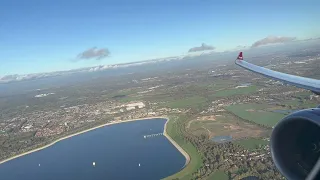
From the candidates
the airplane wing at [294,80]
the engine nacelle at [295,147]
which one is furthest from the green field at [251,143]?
the engine nacelle at [295,147]

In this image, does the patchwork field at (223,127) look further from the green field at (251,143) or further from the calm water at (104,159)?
the calm water at (104,159)

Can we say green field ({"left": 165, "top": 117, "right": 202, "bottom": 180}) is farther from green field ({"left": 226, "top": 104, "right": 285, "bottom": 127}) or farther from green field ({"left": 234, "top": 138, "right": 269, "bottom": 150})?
green field ({"left": 226, "top": 104, "right": 285, "bottom": 127})

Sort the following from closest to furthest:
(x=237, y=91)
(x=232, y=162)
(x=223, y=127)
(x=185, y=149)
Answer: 1. (x=232, y=162)
2. (x=185, y=149)
3. (x=223, y=127)
4. (x=237, y=91)

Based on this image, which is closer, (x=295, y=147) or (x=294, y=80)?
(x=295, y=147)

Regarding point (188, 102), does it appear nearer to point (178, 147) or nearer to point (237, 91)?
point (237, 91)

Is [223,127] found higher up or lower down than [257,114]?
higher up

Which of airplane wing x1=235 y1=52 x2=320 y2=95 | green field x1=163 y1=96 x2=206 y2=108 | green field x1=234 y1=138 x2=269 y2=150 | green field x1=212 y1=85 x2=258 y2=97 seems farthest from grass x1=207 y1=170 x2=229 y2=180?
green field x1=212 y1=85 x2=258 y2=97

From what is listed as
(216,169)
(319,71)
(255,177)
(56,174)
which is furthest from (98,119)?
(319,71)

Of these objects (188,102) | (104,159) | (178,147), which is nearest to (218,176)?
(178,147)
